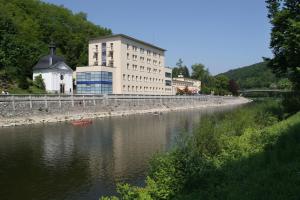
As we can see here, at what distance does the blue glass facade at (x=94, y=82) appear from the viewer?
10581cm

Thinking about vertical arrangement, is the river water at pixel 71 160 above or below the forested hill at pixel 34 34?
below

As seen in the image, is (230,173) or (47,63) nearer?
(230,173)

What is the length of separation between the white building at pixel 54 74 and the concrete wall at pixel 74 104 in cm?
1563

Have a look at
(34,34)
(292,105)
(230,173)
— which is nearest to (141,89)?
(34,34)

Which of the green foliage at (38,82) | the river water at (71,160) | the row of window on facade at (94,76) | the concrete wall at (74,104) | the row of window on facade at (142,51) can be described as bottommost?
the river water at (71,160)

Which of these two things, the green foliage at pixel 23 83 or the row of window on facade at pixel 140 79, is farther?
the row of window on facade at pixel 140 79

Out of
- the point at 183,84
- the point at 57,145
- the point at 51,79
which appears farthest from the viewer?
the point at 183,84

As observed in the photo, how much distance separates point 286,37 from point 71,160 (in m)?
28.2

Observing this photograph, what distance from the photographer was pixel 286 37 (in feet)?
144

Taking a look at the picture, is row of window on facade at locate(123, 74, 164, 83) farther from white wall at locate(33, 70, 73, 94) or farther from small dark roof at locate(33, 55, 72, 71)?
white wall at locate(33, 70, 73, 94)

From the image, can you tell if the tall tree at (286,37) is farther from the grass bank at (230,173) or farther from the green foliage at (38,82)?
the green foliage at (38,82)

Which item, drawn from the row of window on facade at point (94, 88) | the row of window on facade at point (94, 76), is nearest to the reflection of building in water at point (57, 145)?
the row of window on facade at point (94, 88)

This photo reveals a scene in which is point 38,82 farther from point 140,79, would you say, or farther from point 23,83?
point 140,79

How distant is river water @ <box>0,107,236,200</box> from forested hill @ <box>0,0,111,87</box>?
4258 cm
